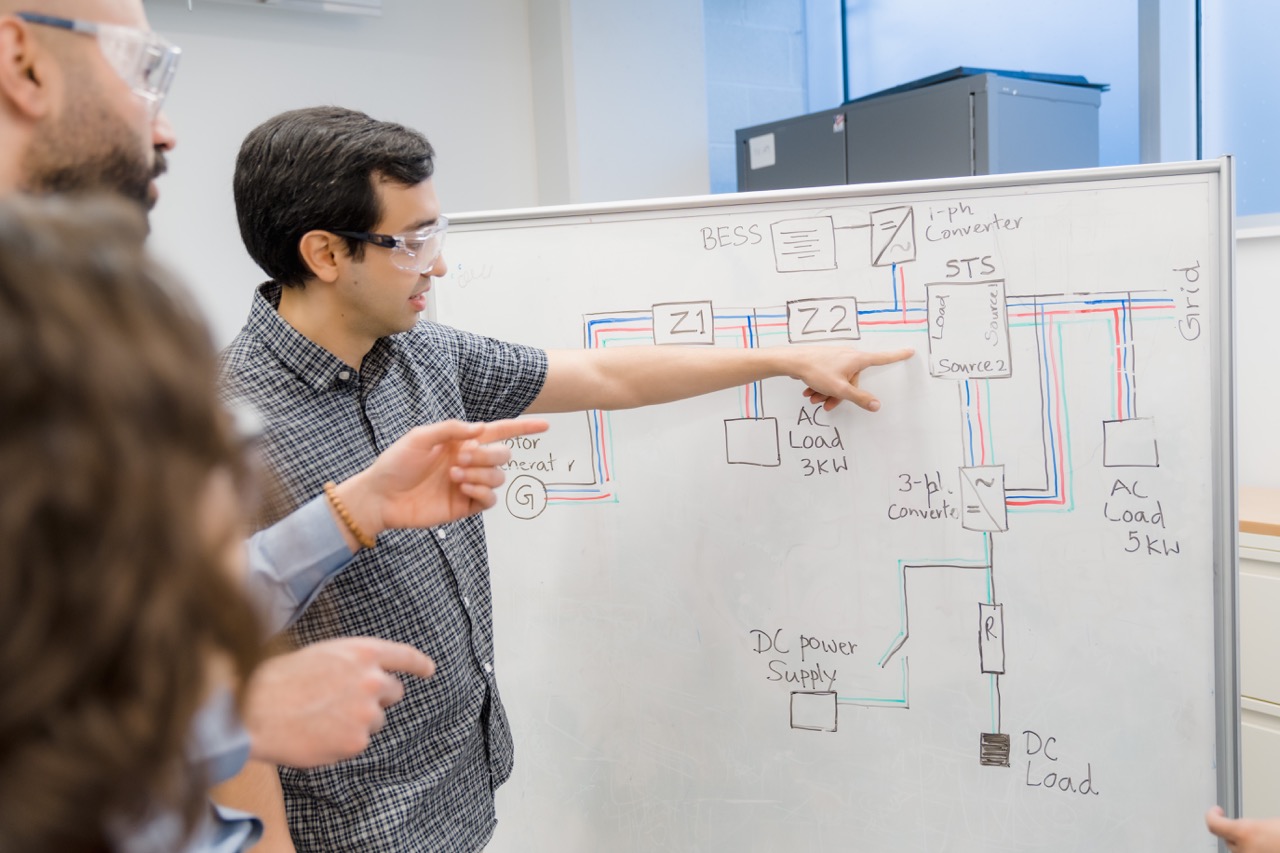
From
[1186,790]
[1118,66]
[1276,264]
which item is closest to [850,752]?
[1186,790]

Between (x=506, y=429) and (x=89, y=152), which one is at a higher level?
(x=89, y=152)

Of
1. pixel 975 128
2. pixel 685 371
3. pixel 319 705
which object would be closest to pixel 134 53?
pixel 319 705

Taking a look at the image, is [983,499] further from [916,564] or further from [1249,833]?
[1249,833]

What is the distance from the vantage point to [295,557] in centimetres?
96

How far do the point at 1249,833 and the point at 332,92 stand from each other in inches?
105

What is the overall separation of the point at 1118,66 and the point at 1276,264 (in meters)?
0.88

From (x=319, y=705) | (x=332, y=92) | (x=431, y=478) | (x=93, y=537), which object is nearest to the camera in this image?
(x=93, y=537)

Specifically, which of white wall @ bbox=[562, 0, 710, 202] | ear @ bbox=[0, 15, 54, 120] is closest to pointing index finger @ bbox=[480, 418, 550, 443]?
ear @ bbox=[0, 15, 54, 120]

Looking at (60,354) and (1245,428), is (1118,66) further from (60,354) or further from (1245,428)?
(60,354)

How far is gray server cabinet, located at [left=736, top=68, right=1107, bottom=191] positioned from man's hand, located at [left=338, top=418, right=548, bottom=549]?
166cm

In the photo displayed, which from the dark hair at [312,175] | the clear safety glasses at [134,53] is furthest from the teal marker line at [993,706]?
the clear safety glasses at [134,53]

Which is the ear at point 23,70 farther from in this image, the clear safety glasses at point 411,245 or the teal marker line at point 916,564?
the teal marker line at point 916,564

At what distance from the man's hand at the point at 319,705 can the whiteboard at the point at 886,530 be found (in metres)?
0.93

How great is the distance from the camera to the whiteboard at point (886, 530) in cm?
141
